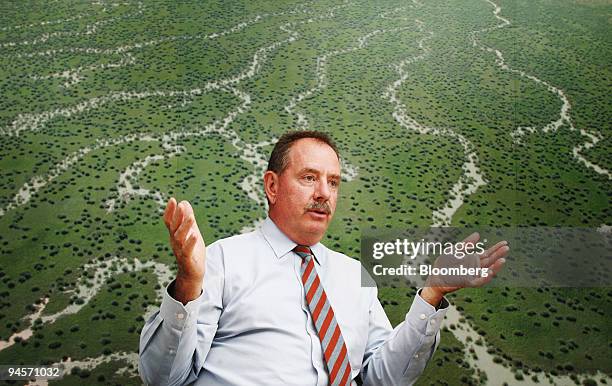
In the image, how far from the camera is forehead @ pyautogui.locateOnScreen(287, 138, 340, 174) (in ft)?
5.78

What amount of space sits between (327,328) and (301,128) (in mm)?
2806

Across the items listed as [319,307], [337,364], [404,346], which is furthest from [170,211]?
[404,346]

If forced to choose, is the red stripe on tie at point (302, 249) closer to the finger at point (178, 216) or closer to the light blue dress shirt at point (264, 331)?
the light blue dress shirt at point (264, 331)

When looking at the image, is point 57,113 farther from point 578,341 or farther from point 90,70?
point 578,341

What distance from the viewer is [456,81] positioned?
14.6 ft

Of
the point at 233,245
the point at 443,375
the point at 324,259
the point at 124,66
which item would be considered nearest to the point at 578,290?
the point at 443,375

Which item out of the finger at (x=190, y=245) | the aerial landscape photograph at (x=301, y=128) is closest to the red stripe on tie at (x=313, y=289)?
the finger at (x=190, y=245)

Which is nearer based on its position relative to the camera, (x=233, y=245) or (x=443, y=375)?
(x=233, y=245)

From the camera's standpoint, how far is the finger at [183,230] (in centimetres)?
119

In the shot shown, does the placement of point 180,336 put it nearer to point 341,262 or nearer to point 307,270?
point 307,270

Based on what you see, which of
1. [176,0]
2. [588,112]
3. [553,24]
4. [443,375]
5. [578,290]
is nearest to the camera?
[443,375]

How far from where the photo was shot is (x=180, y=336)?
4.36 ft

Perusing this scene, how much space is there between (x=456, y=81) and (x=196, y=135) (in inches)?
100

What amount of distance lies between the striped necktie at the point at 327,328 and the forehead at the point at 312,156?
372mm
